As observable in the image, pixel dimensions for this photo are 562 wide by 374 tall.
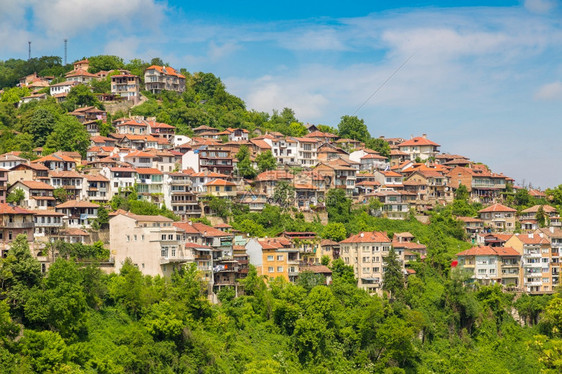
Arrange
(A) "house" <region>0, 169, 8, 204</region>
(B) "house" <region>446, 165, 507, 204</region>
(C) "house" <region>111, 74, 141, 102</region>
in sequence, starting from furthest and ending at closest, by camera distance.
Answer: (C) "house" <region>111, 74, 141, 102</region> < (B) "house" <region>446, 165, 507, 204</region> < (A) "house" <region>0, 169, 8, 204</region>

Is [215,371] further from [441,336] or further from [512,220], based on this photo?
[512,220]

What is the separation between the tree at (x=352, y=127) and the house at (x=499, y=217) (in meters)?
27.2

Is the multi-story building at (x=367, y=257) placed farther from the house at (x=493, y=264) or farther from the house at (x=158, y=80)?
the house at (x=158, y=80)

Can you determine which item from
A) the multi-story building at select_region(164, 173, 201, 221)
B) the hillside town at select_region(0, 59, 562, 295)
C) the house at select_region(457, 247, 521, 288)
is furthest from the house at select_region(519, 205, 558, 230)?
the multi-story building at select_region(164, 173, 201, 221)

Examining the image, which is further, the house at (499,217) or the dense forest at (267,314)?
the house at (499,217)

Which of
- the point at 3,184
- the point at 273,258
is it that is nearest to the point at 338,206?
the point at 273,258

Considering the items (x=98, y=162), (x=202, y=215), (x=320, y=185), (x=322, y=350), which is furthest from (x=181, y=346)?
(x=320, y=185)

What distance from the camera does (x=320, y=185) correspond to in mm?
84188

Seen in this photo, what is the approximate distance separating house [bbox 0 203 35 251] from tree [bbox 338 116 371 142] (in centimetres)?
5730

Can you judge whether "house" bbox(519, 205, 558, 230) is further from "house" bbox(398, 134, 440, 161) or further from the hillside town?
"house" bbox(398, 134, 440, 161)

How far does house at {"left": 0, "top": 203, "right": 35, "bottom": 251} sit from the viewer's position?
57406 millimetres

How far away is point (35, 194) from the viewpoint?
2603 inches

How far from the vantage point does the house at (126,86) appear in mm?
103000

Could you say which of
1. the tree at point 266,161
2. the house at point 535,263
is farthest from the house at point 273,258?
the house at point 535,263
